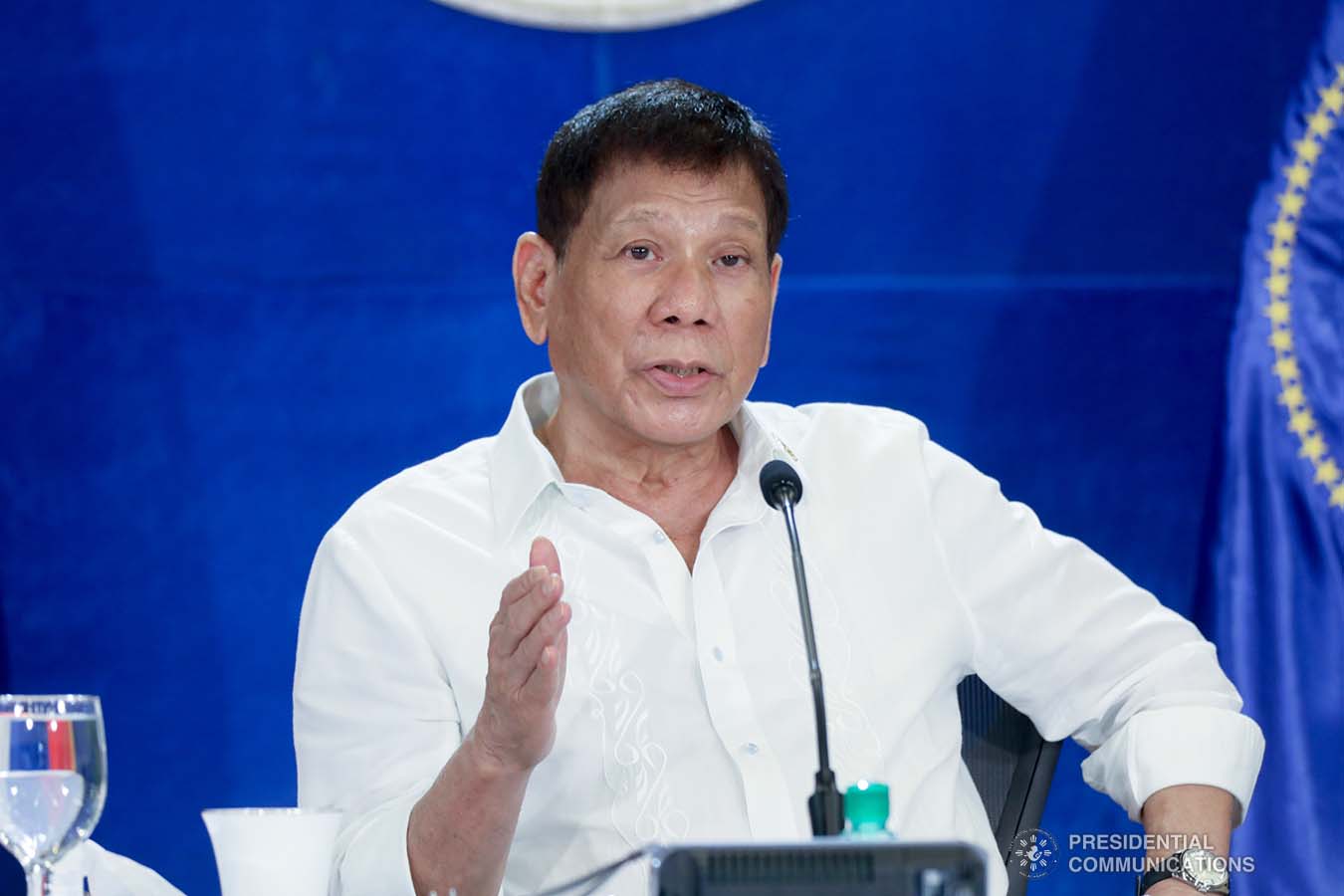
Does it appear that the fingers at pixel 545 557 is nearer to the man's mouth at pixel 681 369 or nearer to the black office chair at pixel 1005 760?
the man's mouth at pixel 681 369

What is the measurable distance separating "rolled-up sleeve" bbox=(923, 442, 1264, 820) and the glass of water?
1.14 m

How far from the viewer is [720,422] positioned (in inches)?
75.6

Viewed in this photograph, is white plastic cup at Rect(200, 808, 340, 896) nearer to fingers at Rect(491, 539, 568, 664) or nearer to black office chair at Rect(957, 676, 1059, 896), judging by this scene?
fingers at Rect(491, 539, 568, 664)

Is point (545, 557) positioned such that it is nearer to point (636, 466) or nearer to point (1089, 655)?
point (636, 466)

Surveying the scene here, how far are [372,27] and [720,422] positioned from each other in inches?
44.1

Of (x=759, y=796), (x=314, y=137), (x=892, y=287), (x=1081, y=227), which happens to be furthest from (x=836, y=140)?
(x=759, y=796)

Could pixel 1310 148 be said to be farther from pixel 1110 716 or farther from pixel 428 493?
pixel 428 493

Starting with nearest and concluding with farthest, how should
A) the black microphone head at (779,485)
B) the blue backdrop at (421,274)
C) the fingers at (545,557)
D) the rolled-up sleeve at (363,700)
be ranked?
the fingers at (545,557), the black microphone head at (779,485), the rolled-up sleeve at (363,700), the blue backdrop at (421,274)

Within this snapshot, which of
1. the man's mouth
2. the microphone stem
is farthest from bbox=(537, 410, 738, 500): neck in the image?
the microphone stem

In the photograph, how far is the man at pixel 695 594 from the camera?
1771mm

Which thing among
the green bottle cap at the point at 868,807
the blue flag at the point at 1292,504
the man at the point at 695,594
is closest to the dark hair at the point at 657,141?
the man at the point at 695,594

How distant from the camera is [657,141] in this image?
192 centimetres

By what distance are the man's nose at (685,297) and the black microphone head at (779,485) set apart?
429 mm

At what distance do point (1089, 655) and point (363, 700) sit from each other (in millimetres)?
844
